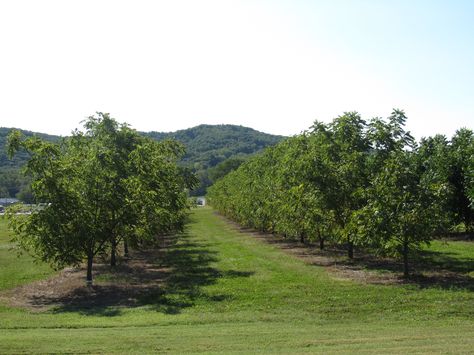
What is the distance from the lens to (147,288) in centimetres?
2189

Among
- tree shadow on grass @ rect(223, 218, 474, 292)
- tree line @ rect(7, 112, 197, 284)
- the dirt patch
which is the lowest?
the dirt patch

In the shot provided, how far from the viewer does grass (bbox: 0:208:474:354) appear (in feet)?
39.0

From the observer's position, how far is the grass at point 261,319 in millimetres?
11883

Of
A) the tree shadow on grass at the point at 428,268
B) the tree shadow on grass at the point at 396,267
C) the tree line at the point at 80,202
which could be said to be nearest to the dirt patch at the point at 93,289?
the tree line at the point at 80,202

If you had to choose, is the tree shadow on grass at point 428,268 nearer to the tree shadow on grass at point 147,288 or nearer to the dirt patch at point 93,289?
the tree shadow on grass at point 147,288

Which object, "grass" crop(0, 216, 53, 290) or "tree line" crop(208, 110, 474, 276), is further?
"grass" crop(0, 216, 53, 290)

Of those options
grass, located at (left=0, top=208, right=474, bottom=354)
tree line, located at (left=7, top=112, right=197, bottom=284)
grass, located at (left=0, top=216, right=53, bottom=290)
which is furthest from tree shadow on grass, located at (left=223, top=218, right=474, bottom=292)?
grass, located at (left=0, top=216, right=53, bottom=290)

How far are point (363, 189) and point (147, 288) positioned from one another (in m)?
10.9

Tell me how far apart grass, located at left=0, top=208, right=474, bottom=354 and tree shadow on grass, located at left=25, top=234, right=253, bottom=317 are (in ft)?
0.33

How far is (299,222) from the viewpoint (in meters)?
31.7

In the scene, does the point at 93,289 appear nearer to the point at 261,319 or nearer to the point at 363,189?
the point at 261,319

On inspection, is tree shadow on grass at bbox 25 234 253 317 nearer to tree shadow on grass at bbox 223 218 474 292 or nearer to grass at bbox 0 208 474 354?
grass at bbox 0 208 474 354

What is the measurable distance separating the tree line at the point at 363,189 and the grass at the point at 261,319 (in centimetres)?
245

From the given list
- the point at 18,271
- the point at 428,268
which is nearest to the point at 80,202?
the point at 18,271
